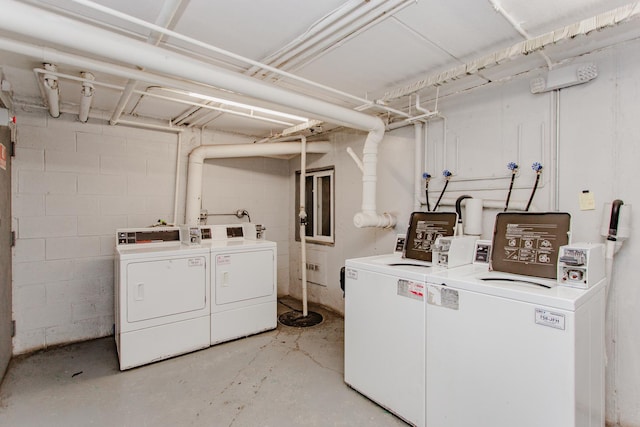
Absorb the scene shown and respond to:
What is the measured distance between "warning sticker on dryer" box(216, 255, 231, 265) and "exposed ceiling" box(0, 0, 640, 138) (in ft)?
4.88

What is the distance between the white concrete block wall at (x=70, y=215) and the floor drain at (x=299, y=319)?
1.85 m

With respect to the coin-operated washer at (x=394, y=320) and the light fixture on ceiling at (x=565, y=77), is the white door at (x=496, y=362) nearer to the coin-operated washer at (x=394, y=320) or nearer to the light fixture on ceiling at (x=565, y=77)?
the coin-operated washer at (x=394, y=320)

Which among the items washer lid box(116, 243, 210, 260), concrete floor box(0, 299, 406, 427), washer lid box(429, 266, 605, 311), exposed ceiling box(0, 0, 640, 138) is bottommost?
concrete floor box(0, 299, 406, 427)

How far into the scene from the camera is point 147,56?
1.75 meters

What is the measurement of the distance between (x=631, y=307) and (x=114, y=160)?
449 cm

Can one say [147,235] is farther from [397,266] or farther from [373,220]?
[397,266]

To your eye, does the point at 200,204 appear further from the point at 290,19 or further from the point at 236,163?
the point at 290,19

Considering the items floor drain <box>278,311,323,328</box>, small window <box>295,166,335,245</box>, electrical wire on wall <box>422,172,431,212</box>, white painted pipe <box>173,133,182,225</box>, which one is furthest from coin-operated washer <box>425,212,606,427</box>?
white painted pipe <box>173,133,182,225</box>

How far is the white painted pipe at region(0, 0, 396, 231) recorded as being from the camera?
143 centimetres

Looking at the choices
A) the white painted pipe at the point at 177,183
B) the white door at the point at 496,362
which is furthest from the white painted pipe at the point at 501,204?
the white painted pipe at the point at 177,183

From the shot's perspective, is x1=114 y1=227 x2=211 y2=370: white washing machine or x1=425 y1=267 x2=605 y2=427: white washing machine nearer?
x1=425 y1=267 x2=605 y2=427: white washing machine

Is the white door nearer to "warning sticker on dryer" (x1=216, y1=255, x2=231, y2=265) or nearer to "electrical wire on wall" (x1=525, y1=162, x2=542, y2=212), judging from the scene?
"electrical wire on wall" (x1=525, y1=162, x2=542, y2=212)

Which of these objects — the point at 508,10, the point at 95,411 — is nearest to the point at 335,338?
the point at 95,411

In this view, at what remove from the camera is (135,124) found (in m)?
3.55
